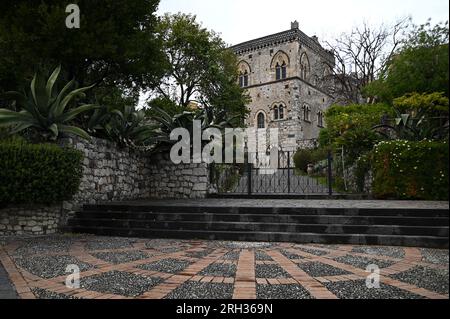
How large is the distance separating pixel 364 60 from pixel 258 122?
13.3 metres

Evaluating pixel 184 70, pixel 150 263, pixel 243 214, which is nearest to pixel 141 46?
pixel 243 214

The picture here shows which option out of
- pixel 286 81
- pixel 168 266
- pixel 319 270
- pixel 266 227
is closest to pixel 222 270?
pixel 168 266

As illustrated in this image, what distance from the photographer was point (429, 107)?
12.6 metres

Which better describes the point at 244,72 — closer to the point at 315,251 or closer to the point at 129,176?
the point at 129,176

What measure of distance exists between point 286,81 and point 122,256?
3453 centimetres

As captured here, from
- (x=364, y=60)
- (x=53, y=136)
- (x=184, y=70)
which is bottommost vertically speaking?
(x=53, y=136)

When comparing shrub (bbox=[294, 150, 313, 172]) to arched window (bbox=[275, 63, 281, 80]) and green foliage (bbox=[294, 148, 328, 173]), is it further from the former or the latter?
arched window (bbox=[275, 63, 281, 80])

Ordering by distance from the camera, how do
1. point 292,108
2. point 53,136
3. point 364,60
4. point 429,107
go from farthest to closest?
point 292,108, point 364,60, point 429,107, point 53,136

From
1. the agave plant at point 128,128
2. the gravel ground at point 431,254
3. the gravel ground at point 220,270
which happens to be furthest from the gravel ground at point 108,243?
the gravel ground at point 431,254

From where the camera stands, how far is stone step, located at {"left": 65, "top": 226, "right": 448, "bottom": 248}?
5.84 m

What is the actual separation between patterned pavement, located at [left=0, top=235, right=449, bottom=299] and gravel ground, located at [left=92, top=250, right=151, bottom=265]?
0.05ft
